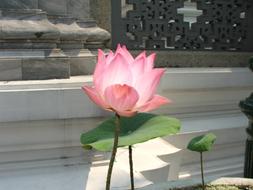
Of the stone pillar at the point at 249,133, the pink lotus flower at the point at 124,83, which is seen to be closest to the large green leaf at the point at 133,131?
the pink lotus flower at the point at 124,83

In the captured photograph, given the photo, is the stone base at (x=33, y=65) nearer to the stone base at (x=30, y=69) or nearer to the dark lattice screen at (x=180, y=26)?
the stone base at (x=30, y=69)

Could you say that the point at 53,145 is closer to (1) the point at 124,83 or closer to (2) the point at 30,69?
(2) the point at 30,69

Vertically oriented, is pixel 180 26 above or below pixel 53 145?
above

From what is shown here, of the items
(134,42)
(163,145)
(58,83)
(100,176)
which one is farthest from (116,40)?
(100,176)

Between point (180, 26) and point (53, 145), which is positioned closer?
point (53, 145)

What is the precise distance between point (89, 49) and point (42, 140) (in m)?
1.01

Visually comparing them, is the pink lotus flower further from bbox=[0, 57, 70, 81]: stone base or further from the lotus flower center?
bbox=[0, 57, 70, 81]: stone base

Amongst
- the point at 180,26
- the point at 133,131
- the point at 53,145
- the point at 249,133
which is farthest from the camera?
the point at 180,26

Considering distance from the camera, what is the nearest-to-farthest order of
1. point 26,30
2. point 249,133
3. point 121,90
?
1. point 121,90
2. point 249,133
3. point 26,30

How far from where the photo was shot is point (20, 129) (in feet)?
6.19

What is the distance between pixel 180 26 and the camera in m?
3.63

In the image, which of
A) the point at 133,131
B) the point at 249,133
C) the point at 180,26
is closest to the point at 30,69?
the point at 249,133

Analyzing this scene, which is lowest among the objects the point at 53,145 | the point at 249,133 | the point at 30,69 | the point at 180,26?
the point at 53,145

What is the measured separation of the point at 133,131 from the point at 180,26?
9.30 ft
